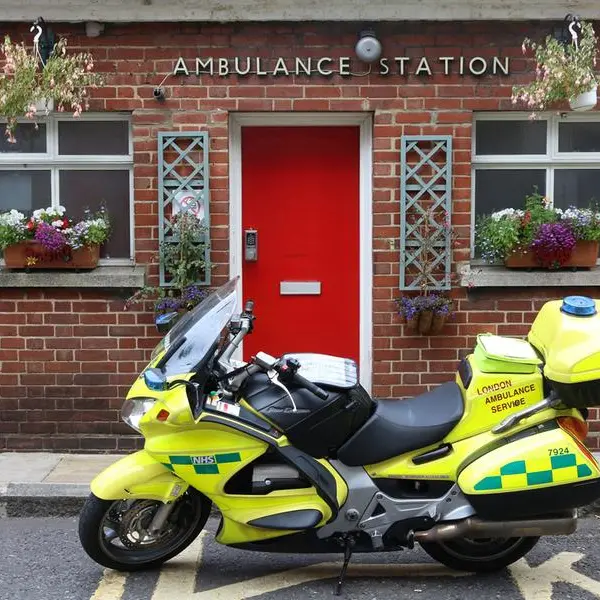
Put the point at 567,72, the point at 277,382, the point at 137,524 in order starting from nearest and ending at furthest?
1. the point at 277,382
2. the point at 137,524
3. the point at 567,72

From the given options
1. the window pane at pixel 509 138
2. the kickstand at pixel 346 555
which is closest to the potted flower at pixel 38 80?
the window pane at pixel 509 138

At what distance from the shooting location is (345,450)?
13.2 ft

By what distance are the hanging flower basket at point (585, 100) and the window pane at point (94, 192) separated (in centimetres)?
322

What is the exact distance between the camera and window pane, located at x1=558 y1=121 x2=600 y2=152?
6.54 m

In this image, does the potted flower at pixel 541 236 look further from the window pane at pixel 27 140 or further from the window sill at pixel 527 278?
the window pane at pixel 27 140

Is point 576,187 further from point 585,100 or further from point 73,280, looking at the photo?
point 73,280

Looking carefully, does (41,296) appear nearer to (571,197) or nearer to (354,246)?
(354,246)

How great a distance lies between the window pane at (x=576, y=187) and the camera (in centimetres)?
655

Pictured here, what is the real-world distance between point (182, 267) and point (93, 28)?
182 centimetres

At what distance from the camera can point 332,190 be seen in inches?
259

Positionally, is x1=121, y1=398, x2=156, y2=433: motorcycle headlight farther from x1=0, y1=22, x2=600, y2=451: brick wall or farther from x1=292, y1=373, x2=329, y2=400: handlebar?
x1=0, y1=22, x2=600, y2=451: brick wall

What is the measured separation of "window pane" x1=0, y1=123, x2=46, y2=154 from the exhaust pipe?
4.19m

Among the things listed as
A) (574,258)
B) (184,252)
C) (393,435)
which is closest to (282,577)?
(393,435)

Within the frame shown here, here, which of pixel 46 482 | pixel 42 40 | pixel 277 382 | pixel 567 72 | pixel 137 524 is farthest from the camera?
pixel 42 40
